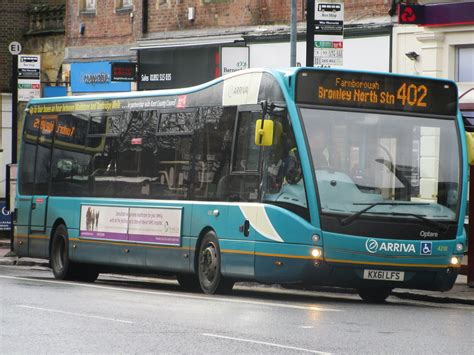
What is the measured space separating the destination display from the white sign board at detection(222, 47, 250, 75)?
543 inches

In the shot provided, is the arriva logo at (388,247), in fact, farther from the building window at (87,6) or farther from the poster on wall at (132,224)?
the building window at (87,6)

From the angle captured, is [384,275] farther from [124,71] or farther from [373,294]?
[124,71]

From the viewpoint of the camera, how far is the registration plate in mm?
17688

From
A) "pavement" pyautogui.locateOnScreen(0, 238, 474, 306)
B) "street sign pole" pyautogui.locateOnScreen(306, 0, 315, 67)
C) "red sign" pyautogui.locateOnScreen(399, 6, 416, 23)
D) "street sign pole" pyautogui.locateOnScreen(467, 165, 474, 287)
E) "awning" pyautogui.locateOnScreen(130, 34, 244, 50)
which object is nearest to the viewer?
"pavement" pyautogui.locateOnScreen(0, 238, 474, 306)

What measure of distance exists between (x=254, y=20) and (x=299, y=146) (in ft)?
52.5

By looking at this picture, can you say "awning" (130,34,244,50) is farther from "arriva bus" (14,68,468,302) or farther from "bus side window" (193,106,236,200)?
"bus side window" (193,106,236,200)

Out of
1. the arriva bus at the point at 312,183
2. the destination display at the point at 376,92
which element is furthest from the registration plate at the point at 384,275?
the destination display at the point at 376,92

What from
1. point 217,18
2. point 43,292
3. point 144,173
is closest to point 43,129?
point 144,173

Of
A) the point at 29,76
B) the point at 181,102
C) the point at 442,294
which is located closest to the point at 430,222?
the point at 442,294

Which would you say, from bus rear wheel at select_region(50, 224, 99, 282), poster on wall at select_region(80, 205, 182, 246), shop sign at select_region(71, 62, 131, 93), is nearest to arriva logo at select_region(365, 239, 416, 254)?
poster on wall at select_region(80, 205, 182, 246)

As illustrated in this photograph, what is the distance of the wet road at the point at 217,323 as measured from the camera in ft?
40.4

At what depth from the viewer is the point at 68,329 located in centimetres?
1358

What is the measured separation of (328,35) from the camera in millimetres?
22891

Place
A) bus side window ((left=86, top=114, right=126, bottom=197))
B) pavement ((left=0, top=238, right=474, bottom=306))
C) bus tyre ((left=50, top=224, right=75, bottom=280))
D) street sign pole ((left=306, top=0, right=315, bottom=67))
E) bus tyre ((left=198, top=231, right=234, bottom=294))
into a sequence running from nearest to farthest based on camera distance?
bus tyre ((left=198, top=231, right=234, bottom=294)), pavement ((left=0, top=238, right=474, bottom=306)), bus side window ((left=86, top=114, right=126, bottom=197)), street sign pole ((left=306, top=0, right=315, bottom=67)), bus tyre ((left=50, top=224, right=75, bottom=280))
